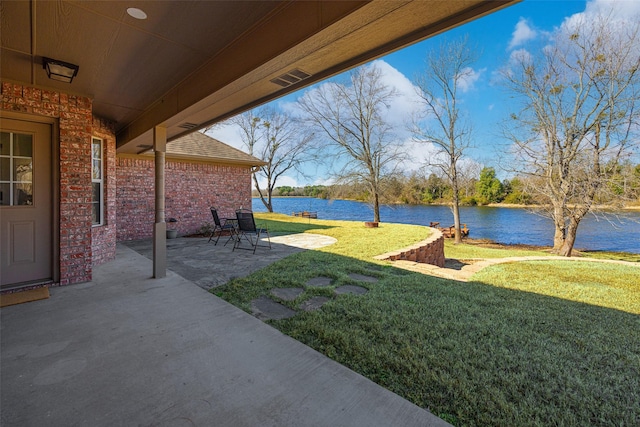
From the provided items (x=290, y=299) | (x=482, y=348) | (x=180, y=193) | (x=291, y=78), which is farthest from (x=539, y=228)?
(x=291, y=78)

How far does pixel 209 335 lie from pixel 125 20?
280cm

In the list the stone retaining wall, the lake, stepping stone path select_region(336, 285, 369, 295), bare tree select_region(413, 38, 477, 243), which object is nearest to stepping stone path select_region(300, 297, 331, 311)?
stepping stone path select_region(336, 285, 369, 295)

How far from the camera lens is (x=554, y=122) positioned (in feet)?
36.9

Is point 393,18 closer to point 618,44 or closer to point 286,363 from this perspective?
point 286,363

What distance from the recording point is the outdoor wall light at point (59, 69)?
3030 millimetres

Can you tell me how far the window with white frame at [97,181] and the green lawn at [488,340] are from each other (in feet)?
10.9

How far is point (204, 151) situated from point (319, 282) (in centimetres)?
771

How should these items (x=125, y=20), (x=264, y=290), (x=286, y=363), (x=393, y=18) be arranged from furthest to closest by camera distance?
(x=264, y=290) → (x=125, y=20) → (x=286, y=363) → (x=393, y=18)

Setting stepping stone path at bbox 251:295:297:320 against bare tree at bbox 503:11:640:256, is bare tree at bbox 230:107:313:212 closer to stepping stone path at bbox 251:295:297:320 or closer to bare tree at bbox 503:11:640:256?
bare tree at bbox 503:11:640:256

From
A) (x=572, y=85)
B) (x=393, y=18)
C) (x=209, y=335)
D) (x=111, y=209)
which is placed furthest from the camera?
(x=572, y=85)

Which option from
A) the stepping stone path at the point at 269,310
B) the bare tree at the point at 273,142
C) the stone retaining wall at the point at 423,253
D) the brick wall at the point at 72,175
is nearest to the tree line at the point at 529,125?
the bare tree at the point at 273,142

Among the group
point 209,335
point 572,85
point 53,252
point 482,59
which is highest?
point 482,59

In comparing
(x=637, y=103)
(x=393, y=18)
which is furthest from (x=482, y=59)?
(x=393, y=18)

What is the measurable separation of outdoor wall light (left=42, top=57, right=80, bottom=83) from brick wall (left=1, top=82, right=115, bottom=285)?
0.71m
